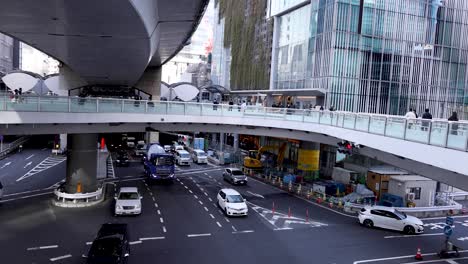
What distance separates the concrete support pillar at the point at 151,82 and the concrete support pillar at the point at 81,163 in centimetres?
1404

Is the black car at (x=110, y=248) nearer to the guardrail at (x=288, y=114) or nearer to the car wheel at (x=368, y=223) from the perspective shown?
the guardrail at (x=288, y=114)

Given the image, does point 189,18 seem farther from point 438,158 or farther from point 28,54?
point 28,54

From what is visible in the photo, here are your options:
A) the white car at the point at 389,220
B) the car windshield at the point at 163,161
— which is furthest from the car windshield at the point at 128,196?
the white car at the point at 389,220

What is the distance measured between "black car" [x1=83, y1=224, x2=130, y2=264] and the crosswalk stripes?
63.1 ft

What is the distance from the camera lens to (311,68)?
42531 millimetres

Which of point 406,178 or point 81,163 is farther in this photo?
point 406,178

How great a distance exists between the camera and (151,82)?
126ft

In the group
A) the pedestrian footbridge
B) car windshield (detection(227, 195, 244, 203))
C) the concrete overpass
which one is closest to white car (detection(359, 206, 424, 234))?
the pedestrian footbridge

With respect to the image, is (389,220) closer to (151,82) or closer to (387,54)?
(387,54)

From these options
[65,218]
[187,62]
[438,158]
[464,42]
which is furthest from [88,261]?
[187,62]

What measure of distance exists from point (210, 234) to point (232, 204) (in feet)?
Answer: 11.7

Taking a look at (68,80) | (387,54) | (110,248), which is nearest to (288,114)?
(110,248)

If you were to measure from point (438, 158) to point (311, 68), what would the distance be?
31118 millimetres

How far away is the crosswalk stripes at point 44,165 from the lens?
104 ft
